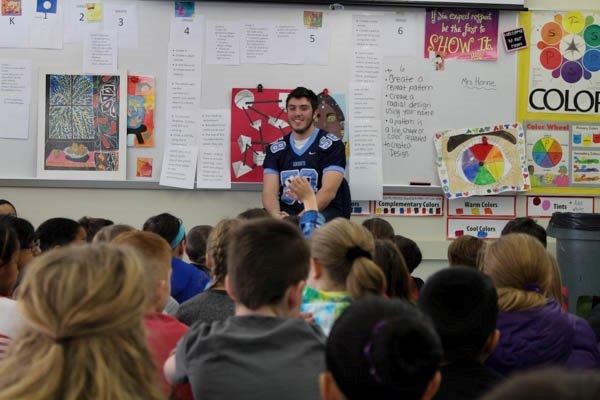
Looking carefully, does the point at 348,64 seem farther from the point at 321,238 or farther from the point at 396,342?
the point at 396,342

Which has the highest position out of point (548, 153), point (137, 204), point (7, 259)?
point (548, 153)

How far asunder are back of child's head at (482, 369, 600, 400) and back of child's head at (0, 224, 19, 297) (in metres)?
1.91

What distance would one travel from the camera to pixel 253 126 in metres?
4.94

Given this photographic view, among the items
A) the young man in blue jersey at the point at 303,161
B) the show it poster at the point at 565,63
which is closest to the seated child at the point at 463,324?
the young man in blue jersey at the point at 303,161

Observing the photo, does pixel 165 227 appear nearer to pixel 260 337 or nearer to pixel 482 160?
pixel 260 337

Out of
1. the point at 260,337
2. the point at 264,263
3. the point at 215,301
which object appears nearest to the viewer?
the point at 260,337

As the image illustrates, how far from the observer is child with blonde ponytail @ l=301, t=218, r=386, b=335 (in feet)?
6.73

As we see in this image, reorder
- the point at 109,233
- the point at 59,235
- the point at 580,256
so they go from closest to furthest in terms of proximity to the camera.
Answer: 1. the point at 109,233
2. the point at 59,235
3. the point at 580,256

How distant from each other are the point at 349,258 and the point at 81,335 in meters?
1.11

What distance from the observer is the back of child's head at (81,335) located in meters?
1.08

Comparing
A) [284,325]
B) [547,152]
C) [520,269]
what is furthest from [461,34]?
[284,325]

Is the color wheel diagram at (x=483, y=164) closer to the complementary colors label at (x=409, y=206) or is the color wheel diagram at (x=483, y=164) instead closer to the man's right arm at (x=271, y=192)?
the complementary colors label at (x=409, y=206)

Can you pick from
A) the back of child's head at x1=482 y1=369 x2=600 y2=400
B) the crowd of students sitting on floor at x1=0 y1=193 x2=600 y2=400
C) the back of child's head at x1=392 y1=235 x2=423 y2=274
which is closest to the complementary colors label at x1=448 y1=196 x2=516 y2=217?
the back of child's head at x1=392 y1=235 x2=423 y2=274

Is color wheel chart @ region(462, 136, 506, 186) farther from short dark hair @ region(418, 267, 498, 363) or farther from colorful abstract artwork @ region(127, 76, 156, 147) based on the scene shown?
short dark hair @ region(418, 267, 498, 363)
